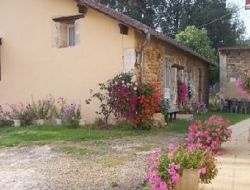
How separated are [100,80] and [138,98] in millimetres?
1708

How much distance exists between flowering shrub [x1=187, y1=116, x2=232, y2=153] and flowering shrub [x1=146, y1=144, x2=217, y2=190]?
304cm

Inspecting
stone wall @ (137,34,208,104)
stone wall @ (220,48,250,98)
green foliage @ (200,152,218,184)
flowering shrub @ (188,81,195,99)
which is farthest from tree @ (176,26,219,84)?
green foliage @ (200,152,218,184)

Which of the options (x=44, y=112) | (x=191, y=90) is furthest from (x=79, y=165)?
(x=191, y=90)

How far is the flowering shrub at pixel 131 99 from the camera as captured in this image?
12.9 meters

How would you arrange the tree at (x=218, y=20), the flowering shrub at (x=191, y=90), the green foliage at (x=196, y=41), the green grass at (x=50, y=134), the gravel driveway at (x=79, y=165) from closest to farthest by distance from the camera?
the gravel driveway at (x=79, y=165) → the green grass at (x=50, y=134) → the flowering shrub at (x=191, y=90) → the green foliage at (x=196, y=41) → the tree at (x=218, y=20)

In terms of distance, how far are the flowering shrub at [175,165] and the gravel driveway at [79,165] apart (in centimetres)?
102

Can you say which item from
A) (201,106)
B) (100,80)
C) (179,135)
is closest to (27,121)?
(100,80)

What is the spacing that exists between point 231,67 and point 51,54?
13020 mm

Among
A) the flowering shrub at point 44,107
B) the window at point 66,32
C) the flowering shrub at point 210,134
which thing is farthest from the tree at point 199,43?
the flowering shrub at point 210,134

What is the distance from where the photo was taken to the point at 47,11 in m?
15.3

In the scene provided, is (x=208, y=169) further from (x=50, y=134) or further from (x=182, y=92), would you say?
(x=182, y=92)

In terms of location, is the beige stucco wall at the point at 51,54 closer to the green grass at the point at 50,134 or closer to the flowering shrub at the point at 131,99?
the flowering shrub at the point at 131,99

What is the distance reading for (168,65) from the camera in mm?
16859

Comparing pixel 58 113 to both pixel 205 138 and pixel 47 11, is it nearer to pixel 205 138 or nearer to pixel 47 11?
pixel 47 11
